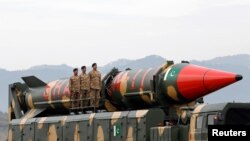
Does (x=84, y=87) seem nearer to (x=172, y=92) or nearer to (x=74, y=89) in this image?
(x=74, y=89)

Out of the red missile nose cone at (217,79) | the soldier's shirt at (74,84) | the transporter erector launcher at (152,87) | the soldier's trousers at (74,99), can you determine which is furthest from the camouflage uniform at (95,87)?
the red missile nose cone at (217,79)

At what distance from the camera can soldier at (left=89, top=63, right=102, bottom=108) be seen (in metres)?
18.3

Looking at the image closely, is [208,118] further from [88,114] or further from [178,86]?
[88,114]

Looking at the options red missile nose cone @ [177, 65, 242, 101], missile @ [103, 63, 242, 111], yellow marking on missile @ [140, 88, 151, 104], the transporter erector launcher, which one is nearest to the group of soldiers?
the transporter erector launcher

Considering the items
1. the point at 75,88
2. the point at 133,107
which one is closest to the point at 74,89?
the point at 75,88

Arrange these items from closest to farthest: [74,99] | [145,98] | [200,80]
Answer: [200,80] → [145,98] → [74,99]

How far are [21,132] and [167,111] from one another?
524 centimetres

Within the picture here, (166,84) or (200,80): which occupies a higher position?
(200,80)

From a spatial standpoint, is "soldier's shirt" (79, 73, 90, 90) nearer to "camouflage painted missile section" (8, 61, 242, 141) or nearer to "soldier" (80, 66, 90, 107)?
"soldier" (80, 66, 90, 107)

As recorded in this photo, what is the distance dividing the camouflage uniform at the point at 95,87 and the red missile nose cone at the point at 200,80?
9.43 ft

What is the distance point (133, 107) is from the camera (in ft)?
58.2

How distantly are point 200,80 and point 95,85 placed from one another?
356 centimetres

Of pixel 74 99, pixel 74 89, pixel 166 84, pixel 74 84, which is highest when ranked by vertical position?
pixel 166 84

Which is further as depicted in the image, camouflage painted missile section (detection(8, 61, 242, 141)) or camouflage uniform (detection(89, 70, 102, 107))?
camouflage uniform (detection(89, 70, 102, 107))
